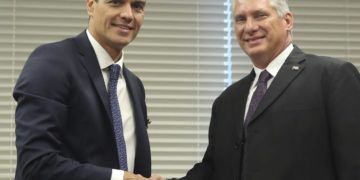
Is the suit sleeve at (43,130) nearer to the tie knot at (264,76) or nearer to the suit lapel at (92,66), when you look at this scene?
the suit lapel at (92,66)

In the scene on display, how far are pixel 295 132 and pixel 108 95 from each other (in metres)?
0.74

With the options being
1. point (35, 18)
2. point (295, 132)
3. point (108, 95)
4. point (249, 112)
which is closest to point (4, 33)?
point (35, 18)

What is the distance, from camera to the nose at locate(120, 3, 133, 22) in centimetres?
186

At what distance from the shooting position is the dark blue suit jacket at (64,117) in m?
1.59

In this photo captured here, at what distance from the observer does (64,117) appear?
1.66 metres

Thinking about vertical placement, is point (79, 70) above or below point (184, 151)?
above

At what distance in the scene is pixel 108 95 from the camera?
5.93 feet

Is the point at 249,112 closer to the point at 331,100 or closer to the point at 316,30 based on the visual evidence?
the point at 331,100

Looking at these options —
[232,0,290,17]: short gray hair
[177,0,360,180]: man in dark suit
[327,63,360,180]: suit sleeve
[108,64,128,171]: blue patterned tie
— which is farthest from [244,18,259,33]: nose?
[108,64,128,171]: blue patterned tie

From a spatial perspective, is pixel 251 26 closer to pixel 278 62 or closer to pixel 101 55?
pixel 278 62

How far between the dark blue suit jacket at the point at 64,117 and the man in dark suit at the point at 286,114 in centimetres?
59

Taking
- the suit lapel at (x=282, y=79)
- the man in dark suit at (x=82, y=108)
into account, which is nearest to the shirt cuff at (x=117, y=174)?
the man in dark suit at (x=82, y=108)

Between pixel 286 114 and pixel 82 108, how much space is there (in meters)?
0.80

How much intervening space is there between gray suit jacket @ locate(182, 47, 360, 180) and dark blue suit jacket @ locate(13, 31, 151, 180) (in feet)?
1.93
